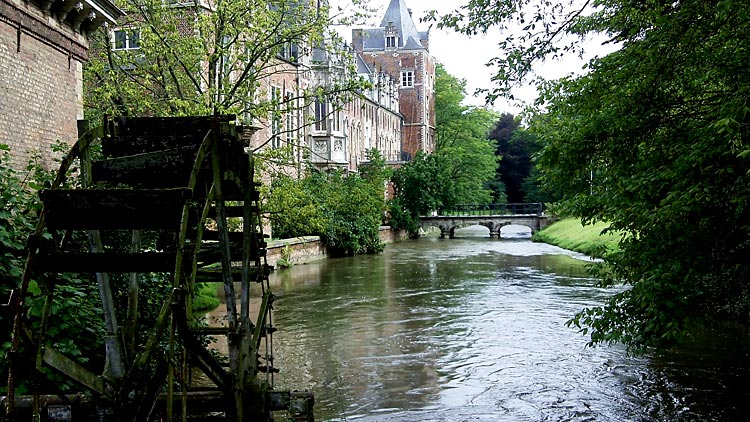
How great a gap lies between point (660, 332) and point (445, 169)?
4648 cm

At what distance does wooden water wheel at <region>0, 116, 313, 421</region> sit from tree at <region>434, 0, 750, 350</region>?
147 inches

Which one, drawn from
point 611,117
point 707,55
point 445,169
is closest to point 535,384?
point 611,117

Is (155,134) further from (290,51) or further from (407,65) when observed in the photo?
(407,65)

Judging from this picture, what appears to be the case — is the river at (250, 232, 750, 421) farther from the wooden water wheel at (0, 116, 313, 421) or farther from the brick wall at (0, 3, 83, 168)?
the brick wall at (0, 3, 83, 168)

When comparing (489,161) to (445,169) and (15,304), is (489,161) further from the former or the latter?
(15,304)

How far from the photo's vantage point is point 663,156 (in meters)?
7.52

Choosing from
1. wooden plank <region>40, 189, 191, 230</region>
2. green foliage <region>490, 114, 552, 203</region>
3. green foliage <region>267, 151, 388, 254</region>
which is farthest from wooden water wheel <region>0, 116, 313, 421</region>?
green foliage <region>490, 114, 552, 203</region>

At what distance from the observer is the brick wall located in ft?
38.0

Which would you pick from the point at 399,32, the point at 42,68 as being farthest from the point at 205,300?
→ the point at 399,32

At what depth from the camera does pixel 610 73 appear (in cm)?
810

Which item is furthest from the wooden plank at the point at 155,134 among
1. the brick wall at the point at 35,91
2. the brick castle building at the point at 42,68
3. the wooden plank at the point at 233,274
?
the brick wall at the point at 35,91

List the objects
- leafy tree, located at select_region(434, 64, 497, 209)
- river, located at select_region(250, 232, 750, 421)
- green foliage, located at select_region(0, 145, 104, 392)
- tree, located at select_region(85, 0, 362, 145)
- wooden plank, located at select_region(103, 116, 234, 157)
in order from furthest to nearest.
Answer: leafy tree, located at select_region(434, 64, 497, 209) < tree, located at select_region(85, 0, 362, 145) < river, located at select_region(250, 232, 750, 421) < green foliage, located at select_region(0, 145, 104, 392) < wooden plank, located at select_region(103, 116, 234, 157)

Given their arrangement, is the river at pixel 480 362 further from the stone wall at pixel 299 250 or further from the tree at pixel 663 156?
the stone wall at pixel 299 250

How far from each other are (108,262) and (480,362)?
27.2 ft
